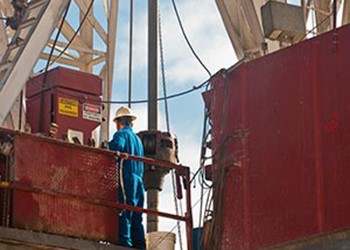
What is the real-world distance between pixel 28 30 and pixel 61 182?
200 cm

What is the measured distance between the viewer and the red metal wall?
12.0 metres

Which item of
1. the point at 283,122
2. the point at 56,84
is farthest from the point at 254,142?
the point at 56,84

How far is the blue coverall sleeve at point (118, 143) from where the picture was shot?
45.4ft

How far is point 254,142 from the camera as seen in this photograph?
12867mm

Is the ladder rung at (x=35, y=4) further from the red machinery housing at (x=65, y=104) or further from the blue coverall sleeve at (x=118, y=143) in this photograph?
the blue coverall sleeve at (x=118, y=143)

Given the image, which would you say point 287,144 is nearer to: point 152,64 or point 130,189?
point 130,189

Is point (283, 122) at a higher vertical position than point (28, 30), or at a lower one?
lower

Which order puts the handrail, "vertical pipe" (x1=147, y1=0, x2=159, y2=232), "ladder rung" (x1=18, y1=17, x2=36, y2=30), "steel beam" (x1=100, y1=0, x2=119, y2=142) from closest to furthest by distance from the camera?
1. the handrail
2. "ladder rung" (x1=18, y1=17, x2=36, y2=30)
3. "vertical pipe" (x1=147, y1=0, x2=159, y2=232)
4. "steel beam" (x1=100, y1=0, x2=119, y2=142)

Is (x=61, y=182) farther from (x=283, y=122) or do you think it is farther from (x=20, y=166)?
(x=283, y=122)

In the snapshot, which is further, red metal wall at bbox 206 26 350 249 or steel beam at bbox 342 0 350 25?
steel beam at bbox 342 0 350 25

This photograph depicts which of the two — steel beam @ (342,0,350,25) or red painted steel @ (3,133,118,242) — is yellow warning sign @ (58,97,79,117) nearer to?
red painted steel @ (3,133,118,242)

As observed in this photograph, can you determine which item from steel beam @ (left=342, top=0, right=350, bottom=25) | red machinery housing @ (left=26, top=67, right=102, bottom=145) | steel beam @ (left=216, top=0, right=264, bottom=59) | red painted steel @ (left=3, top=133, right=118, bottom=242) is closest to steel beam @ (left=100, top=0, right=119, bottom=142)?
steel beam @ (left=216, top=0, right=264, bottom=59)

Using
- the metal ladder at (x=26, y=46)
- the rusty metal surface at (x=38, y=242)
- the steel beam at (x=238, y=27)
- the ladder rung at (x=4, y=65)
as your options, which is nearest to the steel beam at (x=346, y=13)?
the steel beam at (x=238, y=27)

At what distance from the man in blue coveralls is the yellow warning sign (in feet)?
2.20
